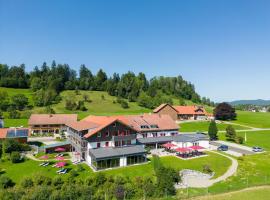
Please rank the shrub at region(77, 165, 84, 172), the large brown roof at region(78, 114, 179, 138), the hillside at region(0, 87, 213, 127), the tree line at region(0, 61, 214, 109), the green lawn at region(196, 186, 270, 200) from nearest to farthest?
the green lawn at region(196, 186, 270, 200) < the shrub at region(77, 165, 84, 172) < the large brown roof at region(78, 114, 179, 138) < the hillside at region(0, 87, 213, 127) < the tree line at region(0, 61, 214, 109)

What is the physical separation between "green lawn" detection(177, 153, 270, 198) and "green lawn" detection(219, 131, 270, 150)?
11573mm

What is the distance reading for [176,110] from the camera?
105438 millimetres

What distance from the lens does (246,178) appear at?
3812 centimetres

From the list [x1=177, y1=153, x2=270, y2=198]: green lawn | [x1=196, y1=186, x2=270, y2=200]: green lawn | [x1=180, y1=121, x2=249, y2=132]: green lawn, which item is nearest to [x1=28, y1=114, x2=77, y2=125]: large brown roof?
[x1=180, y1=121, x2=249, y2=132]: green lawn

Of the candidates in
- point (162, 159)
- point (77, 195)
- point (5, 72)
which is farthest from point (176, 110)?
point (5, 72)

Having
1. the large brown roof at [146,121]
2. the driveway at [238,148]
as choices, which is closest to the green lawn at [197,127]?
the driveway at [238,148]

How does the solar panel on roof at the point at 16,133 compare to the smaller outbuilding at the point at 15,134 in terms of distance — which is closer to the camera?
the smaller outbuilding at the point at 15,134

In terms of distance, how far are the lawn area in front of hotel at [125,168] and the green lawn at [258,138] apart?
22010 mm

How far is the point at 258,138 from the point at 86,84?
10477 centimetres

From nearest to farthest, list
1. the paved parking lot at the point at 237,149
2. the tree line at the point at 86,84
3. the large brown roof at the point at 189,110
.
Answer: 1. the paved parking lot at the point at 237,149
2. the large brown roof at the point at 189,110
3. the tree line at the point at 86,84

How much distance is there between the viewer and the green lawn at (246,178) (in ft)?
101

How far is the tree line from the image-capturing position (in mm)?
130375

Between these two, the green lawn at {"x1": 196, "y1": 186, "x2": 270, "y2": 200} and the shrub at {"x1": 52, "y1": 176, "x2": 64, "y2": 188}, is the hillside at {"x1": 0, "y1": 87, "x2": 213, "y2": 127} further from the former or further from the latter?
the green lawn at {"x1": 196, "y1": 186, "x2": 270, "y2": 200}

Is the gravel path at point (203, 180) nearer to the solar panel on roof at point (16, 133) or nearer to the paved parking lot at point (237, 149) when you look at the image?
the paved parking lot at point (237, 149)
